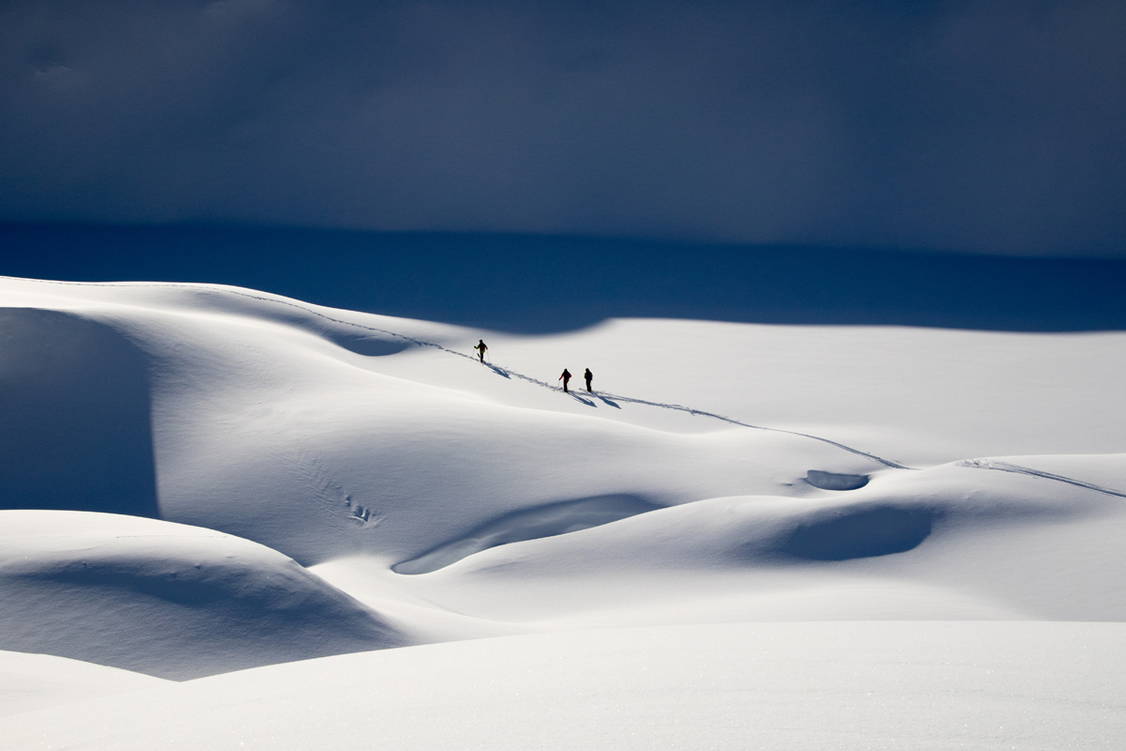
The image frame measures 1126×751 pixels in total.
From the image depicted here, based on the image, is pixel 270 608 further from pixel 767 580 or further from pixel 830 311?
pixel 830 311

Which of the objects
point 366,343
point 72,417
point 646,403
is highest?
point 366,343

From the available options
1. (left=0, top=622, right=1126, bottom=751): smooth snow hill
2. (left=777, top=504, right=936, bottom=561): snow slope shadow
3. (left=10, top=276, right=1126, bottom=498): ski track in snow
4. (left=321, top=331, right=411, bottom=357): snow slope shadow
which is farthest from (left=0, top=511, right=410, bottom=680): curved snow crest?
(left=321, top=331, right=411, bottom=357): snow slope shadow

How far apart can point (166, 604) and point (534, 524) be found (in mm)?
4627

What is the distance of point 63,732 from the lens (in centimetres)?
314

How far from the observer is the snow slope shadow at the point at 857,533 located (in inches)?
380

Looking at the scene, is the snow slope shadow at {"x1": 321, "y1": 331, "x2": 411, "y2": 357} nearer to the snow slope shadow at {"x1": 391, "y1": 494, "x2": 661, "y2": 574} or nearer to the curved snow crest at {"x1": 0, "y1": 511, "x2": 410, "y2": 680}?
the snow slope shadow at {"x1": 391, "y1": 494, "x2": 661, "y2": 574}

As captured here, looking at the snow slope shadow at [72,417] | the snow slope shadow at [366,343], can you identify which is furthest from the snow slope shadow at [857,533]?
the snow slope shadow at [366,343]

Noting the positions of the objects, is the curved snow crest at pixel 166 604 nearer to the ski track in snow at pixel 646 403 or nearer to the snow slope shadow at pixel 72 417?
the snow slope shadow at pixel 72 417

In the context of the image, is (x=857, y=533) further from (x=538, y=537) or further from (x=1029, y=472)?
(x=538, y=537)

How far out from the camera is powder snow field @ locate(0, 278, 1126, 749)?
2988 millimetres

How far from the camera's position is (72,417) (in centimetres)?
1220

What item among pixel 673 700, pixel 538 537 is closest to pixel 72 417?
pixel 538 537

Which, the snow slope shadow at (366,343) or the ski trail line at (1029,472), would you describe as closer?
the ski trail line at (1029,472)

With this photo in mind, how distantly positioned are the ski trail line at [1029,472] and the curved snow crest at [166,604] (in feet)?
24.1
